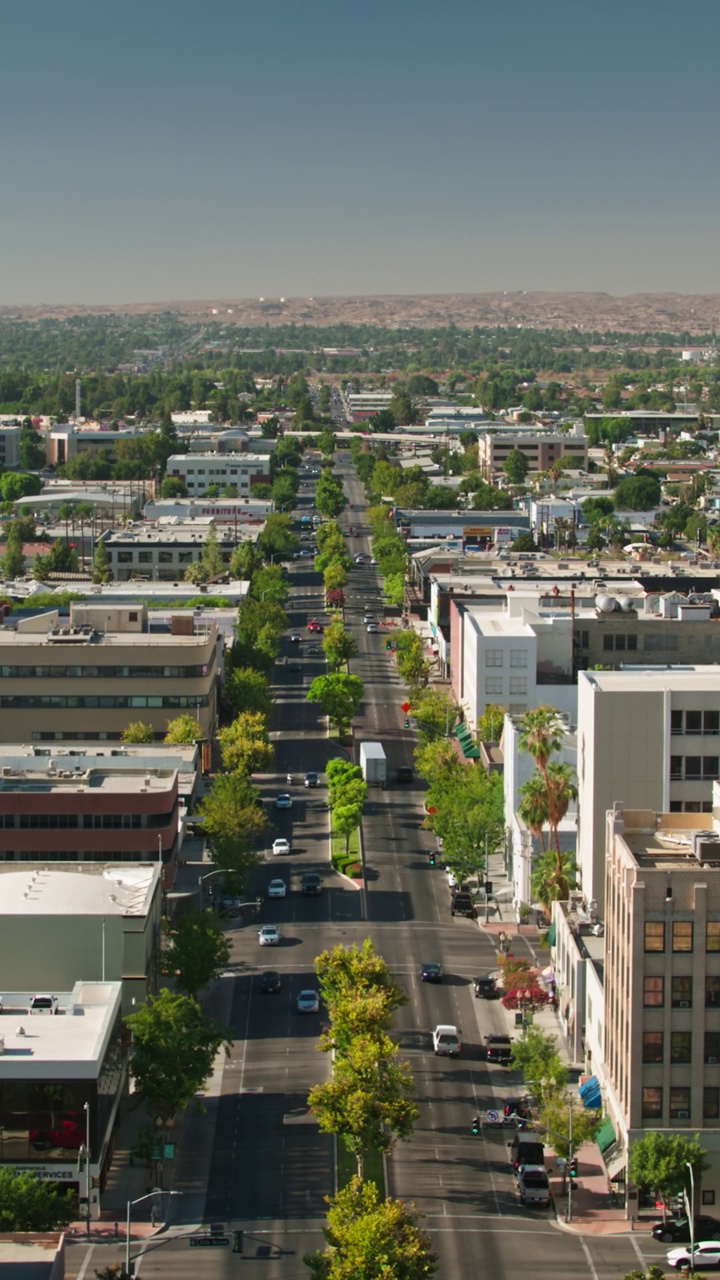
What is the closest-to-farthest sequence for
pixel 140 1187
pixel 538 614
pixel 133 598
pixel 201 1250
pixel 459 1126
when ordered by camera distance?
pixel 201 1250, pixel 140 1187, pixel 459 1126, pixel 538 614, pixel 133 598

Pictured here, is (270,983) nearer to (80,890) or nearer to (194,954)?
(194,954)

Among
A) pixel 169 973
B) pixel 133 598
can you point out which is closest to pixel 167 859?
pixel 169 973

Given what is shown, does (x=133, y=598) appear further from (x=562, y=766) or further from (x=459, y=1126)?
(x=459, y=1126)

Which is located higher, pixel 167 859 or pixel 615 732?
pixel 615 732

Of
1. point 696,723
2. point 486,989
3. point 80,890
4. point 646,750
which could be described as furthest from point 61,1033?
point 696,723

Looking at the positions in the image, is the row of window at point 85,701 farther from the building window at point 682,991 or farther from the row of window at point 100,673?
the building window at point 682,991

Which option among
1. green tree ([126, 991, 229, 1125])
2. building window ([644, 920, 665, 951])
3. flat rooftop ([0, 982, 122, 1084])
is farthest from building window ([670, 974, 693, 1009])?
flat rooftop ([0, 982, 122, 1084])

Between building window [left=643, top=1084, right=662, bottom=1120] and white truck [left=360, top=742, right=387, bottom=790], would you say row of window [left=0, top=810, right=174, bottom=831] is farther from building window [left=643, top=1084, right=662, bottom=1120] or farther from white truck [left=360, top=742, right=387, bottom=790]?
white truck [left=360, top=742, right=387, bottom=790]
